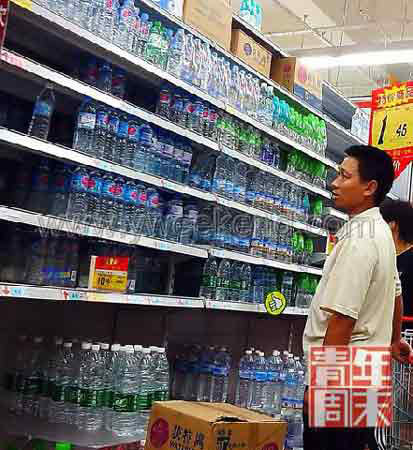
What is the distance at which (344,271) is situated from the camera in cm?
242

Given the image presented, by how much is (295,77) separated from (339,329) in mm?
3357

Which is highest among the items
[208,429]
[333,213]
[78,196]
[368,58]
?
[368,58]

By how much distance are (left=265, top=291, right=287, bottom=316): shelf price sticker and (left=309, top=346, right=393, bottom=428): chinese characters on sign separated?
223cm

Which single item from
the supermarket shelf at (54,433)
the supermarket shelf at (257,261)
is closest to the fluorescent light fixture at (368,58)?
the supermarket shelf at (257,261)

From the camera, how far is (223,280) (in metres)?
4.56

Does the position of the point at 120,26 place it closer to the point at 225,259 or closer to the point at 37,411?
the point at 225,259

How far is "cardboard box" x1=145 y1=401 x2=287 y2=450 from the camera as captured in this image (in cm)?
251

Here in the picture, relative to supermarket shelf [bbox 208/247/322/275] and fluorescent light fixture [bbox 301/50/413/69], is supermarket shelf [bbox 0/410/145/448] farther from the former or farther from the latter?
fluorescent light fixture [bbox 301/50/413/69]

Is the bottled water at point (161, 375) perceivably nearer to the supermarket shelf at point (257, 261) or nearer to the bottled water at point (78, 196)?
the supermarket shelf at point (257, 261)

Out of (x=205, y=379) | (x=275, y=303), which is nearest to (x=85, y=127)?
(x=275, y=303)

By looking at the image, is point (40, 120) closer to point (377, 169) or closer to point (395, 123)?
point (377, 169)

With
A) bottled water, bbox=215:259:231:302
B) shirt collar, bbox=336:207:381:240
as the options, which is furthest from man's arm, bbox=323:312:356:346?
bottled water, bbox=215:259:231:302

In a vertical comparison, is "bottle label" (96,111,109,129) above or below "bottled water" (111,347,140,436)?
above

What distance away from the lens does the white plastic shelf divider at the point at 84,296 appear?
2867mm
